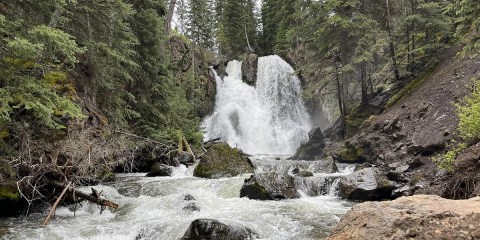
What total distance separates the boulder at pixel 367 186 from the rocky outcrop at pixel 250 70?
2488 centimetres

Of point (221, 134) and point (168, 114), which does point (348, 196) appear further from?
point (221, 134)

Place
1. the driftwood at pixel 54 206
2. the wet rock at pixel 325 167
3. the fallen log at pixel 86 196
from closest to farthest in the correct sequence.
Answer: the driftwood at pixel 54 206
the fallen log at pixel 86 196
the wet rock at pixel 325 167

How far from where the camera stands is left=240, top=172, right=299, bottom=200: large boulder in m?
11.4

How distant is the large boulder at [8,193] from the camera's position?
8.09 metres

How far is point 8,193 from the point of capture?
28.4 feet

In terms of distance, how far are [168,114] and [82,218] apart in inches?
435

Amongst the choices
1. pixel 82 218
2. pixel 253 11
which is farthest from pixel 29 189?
pixel 253 11

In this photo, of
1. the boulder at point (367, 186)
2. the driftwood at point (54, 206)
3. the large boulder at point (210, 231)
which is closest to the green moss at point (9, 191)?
the driftwood at point (54, 206)

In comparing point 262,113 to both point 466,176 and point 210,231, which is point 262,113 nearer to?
point 466,176

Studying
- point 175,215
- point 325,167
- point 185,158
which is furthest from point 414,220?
point 185,158

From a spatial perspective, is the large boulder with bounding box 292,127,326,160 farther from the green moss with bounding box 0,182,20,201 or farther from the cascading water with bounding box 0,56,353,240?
the green moss with bounding box 0,182,20,201

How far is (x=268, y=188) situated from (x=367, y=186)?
10.8ft

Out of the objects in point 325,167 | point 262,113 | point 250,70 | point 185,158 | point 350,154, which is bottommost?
point 325,167

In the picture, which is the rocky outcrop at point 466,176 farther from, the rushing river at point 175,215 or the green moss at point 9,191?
the green moss at point 9,191
